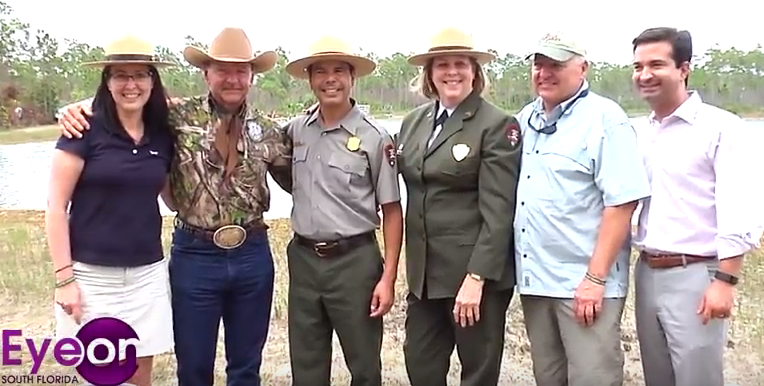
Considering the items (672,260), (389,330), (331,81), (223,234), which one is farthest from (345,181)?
(389,330)

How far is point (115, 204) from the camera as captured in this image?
2771 mm

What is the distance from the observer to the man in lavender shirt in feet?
8.41

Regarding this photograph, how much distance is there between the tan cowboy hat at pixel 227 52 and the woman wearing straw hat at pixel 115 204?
18cm

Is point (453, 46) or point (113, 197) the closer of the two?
point (113, 197)

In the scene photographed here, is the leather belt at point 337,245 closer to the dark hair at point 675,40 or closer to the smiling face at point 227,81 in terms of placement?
the smiling face at point 227,81

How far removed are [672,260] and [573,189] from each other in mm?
397

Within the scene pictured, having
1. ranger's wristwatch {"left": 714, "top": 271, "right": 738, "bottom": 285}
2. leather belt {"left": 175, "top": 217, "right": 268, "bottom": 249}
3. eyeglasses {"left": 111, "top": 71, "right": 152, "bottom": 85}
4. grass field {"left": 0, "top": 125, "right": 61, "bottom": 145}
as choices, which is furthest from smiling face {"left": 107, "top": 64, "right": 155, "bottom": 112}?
grass field {"left": 0, "top": 125, "right": 61, "bottom": 145}

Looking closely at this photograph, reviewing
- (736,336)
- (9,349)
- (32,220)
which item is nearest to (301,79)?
(9,349)

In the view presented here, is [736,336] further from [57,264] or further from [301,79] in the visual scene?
[57,264]

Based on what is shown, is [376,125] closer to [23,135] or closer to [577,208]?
[577,208]

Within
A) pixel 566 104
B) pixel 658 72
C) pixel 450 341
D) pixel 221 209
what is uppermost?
pixel 658 72

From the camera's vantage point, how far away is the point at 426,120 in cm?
304

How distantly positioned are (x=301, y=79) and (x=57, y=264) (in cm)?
117

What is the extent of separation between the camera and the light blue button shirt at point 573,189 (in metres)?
2.63
